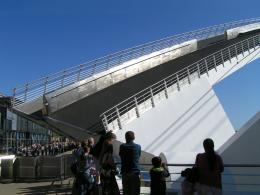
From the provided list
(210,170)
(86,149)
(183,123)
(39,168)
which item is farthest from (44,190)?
(210,170)

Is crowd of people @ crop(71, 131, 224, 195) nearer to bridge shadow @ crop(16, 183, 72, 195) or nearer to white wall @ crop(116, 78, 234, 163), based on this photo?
bridge shadow @ crop(16, 183, 72, 195)

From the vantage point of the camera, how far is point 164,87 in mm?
22297

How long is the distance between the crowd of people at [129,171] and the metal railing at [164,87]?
30.5 ft

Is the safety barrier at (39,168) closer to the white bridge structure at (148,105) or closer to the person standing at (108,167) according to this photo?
the white bridge structure at (148,105)

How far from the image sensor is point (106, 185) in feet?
30.0

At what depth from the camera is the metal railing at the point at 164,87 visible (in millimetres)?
19691

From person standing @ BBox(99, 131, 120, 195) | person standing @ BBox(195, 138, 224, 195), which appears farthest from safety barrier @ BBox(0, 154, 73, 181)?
person standing @ BBox(195, 138, 224, 195)

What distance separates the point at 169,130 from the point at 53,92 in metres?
6.44

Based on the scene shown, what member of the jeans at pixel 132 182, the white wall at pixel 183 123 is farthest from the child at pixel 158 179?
the white wall at pixel 183 123

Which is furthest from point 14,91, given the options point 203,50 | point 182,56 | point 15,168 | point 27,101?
point 203,50

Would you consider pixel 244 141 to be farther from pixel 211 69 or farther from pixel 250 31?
pixel 250 31

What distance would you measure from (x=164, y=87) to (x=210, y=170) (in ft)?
50.8

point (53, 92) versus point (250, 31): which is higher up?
point (250, 31)

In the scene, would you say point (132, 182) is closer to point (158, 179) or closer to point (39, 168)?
point (158, 179)
